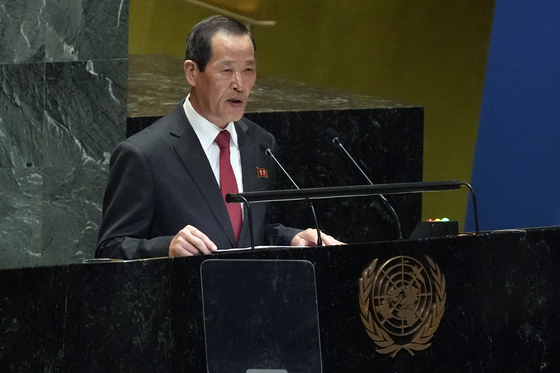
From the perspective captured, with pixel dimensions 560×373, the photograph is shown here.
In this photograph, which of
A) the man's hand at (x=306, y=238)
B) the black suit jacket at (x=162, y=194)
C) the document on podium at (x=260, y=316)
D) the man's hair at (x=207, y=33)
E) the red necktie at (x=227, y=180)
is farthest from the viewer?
the man's hair at (x=207, y=33)

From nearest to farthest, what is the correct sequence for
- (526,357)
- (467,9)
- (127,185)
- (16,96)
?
(526,357)
(127,185)
(16,96)
(467,9)

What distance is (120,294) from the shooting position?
8.13 feet

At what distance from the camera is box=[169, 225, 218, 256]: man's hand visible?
2725 mm

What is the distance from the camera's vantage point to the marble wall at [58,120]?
4949 mm

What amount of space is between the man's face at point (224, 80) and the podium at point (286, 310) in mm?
895

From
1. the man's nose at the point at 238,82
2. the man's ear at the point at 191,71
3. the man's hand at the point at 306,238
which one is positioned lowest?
the man's hand at the point at 306,238

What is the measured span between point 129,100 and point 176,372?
9.34 ft

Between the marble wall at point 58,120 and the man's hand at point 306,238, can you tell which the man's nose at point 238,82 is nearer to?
the man's hand at point 306,238

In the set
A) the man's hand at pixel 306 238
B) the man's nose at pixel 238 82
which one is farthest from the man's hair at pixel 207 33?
the man's hand at pixel 306 238

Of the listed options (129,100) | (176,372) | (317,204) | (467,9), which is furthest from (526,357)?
(467,9)

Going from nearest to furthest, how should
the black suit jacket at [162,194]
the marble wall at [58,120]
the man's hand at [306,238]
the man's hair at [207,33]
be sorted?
the man's hand at [306,238], the black suit jacket at [162,194], the man's hair at [207,33], the marble wall at [58,120]

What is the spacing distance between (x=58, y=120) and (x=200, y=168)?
6.47 ft

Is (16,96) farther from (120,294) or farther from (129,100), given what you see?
(120,294)

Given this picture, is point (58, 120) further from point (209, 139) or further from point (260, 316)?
point (260, 316)
